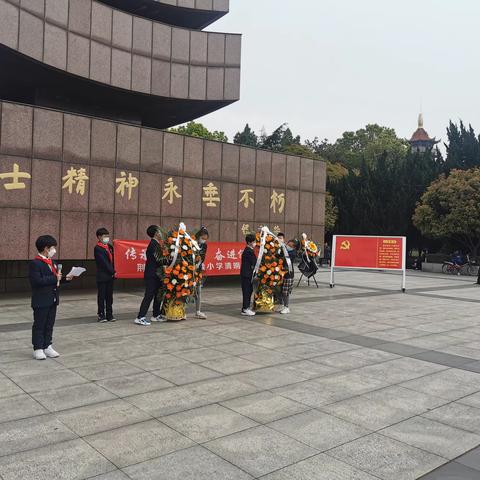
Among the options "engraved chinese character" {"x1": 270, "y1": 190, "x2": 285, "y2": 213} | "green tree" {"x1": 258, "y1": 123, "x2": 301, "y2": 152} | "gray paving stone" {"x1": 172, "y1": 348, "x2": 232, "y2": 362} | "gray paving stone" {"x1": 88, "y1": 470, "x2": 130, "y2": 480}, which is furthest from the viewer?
"green tree" {"x1": 258, "y1": 123, "x2": 301, "y2": 152}

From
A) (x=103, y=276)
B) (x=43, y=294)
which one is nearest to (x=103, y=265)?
(x=103, y=276)

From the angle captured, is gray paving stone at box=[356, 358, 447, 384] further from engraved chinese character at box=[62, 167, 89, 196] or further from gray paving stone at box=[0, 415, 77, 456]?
engraved chinese character at box=[62, 167, 89, 196]

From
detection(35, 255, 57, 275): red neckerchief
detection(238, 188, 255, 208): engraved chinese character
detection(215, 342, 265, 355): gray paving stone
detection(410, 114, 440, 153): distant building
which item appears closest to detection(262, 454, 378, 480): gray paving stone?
detection(215, 342, 265, 355): gray paving stone

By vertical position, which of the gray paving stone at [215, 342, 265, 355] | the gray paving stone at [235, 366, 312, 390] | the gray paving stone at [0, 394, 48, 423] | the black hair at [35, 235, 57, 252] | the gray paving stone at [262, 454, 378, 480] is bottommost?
the gray paving stone at [262, 454, 378, 480]

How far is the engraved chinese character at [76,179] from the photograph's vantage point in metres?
13.1

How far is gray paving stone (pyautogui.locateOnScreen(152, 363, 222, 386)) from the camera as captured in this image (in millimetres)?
5801

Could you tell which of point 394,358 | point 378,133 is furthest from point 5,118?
point 378,133

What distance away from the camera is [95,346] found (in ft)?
24.2

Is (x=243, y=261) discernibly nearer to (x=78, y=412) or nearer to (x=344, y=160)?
(x=78, y=412)

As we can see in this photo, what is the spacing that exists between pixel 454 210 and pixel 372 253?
1357 centimetres

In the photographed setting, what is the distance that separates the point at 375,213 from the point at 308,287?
20.5 metres

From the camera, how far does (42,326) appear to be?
6.52m

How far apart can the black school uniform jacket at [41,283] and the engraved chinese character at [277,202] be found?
11957 millimetres

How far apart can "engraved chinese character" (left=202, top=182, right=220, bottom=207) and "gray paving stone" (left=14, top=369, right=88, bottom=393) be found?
34.6ft
